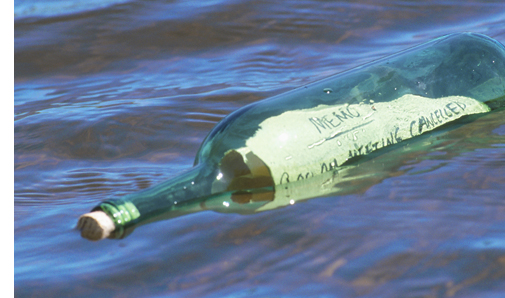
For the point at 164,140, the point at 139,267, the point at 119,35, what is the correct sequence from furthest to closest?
the point at 119,35, the point at 164,140, the point at 139,267

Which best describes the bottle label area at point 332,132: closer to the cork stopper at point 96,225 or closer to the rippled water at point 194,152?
the rippled water at point 194,152

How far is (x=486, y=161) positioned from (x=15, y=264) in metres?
1.13

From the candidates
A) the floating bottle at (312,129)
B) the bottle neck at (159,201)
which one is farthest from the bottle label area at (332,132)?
the bottle neck at (159,201)

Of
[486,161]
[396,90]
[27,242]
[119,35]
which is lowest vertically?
[486,161]

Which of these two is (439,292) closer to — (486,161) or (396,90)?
(486,161)

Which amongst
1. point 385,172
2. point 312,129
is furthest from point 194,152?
point 385,172

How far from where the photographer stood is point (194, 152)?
192cm

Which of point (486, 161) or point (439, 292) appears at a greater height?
point (486, 161)

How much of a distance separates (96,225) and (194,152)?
2.35ft

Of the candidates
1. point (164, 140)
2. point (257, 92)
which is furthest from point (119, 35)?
point (164, 140)

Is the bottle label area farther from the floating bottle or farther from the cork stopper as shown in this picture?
the cork stopper

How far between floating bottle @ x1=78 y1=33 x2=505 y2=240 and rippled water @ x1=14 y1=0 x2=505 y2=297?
0.05 m

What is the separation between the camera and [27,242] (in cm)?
135

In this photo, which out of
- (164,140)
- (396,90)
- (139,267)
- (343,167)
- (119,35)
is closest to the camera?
(139,267)
